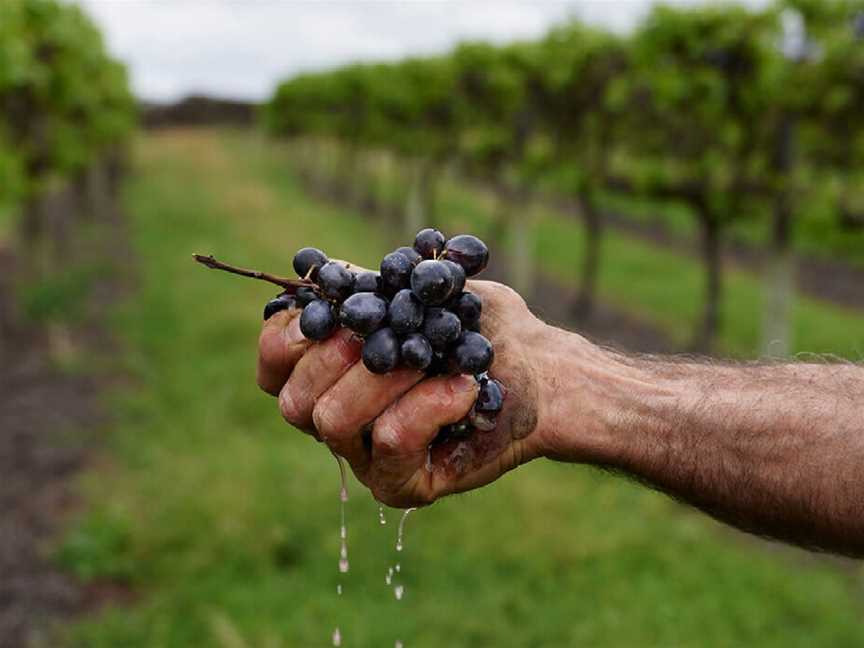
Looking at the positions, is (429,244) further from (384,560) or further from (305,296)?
(384,560)

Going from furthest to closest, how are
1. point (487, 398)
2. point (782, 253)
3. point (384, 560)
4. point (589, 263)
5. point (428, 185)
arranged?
point (428, 185), point (589, 263), point (782, 253), point (384, 560), point (487, 398)

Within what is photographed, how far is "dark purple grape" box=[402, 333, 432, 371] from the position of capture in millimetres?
1604

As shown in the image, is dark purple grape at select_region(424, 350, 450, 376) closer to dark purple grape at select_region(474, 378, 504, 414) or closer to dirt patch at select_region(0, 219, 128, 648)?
dark purple grape at select_region(474, 378, 504, 414)

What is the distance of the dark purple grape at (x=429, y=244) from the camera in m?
1.74

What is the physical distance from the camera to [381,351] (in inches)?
63.0

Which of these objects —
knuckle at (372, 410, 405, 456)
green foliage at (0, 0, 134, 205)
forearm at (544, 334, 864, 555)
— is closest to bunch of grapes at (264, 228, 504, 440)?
knuckle at (372, 410, 405, 456)

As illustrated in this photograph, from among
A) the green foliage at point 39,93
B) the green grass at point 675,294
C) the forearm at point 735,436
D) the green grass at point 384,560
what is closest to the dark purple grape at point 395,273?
the forearm at point 735,436

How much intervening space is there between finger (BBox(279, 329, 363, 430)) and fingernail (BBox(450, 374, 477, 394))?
20 centimetres

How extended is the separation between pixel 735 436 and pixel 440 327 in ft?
2.33

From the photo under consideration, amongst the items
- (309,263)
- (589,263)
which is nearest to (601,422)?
(309,263)

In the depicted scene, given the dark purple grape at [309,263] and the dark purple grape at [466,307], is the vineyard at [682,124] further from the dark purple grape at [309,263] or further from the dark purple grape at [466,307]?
the dark purple grape at [309,263]

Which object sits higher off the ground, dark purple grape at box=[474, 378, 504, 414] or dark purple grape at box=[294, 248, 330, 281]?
dark purple grape at box=[294, 248, 330, 281]

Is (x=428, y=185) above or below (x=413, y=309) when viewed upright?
below

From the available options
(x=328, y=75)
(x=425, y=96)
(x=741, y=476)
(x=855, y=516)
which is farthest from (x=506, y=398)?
(x=328, y=75)
